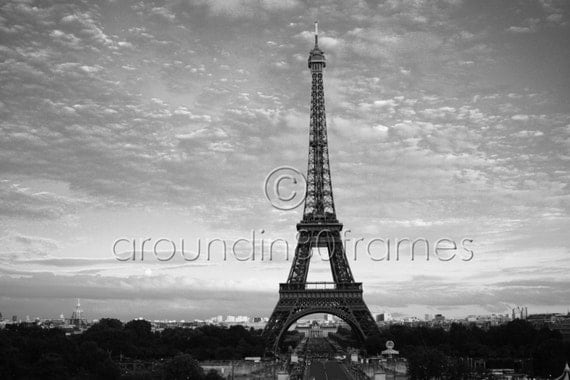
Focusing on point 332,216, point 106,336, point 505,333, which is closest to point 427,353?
point 332,216

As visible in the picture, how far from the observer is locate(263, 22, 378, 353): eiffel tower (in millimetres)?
82188

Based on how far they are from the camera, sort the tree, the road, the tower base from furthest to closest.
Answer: the tower base < the road < the tree

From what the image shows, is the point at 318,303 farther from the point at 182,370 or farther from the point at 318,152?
Answer: the point at 182,370

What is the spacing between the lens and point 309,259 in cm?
8581

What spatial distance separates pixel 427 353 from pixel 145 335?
5529cm

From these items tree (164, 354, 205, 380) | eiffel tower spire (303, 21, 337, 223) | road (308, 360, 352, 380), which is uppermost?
eiffel tower spire (303, 21, 337, 223)

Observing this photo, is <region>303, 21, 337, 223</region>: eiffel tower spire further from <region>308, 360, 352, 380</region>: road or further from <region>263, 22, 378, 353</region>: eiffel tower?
<region>308, 360, 352, 380</region>: road

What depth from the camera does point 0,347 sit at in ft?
167

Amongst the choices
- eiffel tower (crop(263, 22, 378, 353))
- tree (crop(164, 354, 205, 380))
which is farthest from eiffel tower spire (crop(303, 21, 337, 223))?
tree (crop(164, 354, 205, 380))

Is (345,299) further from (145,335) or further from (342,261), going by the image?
(145,335)

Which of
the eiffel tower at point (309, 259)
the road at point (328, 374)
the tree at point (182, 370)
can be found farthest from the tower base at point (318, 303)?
the tree at point (182, 370)

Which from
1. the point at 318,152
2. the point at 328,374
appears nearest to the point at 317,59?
the point at 318,152

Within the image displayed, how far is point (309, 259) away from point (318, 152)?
13.4m

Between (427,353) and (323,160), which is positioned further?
(323,160)
